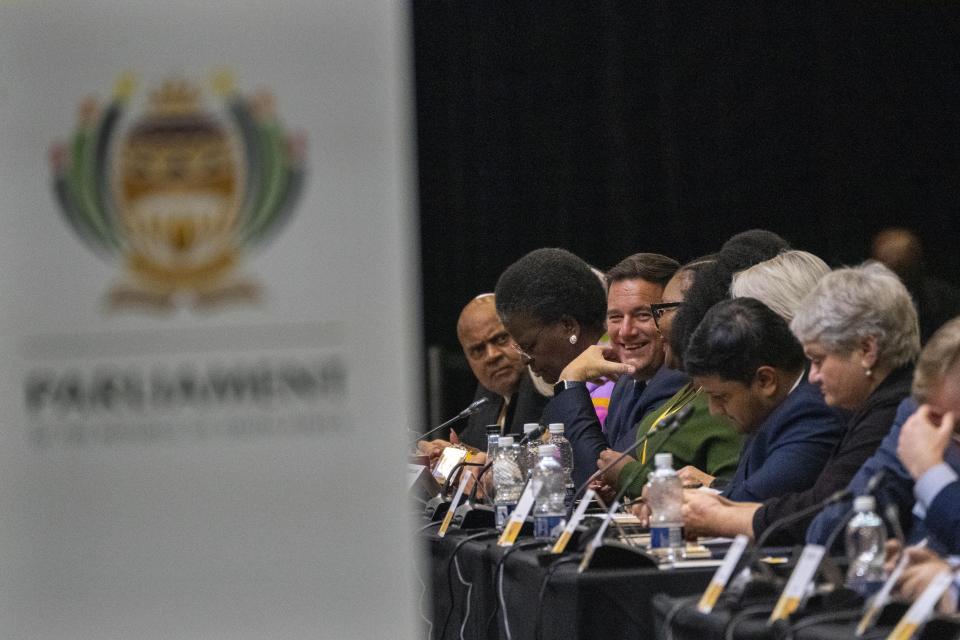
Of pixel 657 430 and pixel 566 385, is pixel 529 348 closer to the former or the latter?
pixel 566 385

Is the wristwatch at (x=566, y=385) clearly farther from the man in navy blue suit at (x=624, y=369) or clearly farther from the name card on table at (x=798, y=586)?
the name card on table at (x=798, y=586)

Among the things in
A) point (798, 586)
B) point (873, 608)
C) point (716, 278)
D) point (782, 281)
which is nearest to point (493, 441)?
point (716, 278)

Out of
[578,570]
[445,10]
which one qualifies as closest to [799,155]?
[445,10]

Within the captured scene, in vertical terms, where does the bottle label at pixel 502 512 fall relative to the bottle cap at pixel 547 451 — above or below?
below

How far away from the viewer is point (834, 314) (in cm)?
288

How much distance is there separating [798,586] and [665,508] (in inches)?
33.9

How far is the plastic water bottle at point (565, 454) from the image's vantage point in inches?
152

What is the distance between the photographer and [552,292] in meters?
4.64

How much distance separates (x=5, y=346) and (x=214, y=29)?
31 cm

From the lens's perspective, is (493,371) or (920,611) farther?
(493,371)

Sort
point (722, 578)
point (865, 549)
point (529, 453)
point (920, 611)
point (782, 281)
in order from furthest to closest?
point (529, 453) → point (782, 281) → point (865, 549) → point (722, 578) → point (920, 611)

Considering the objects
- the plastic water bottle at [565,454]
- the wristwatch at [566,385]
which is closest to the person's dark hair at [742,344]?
the plastic water bottle at [565,454]

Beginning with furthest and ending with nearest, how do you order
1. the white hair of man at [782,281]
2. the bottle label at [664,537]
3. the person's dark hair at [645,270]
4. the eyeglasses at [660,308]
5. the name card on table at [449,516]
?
the person's dark hair at [645,270], the eyeglasses at [660,308], the name card on table at [449,516], the white hair of man at [782,281], the bottle label at [664,537]

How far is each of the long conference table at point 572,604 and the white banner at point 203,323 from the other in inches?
36.1
